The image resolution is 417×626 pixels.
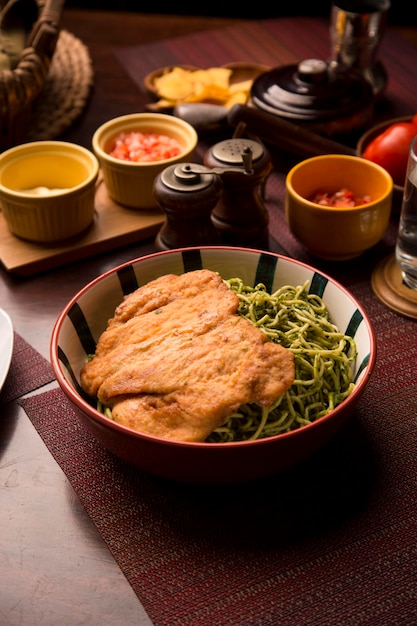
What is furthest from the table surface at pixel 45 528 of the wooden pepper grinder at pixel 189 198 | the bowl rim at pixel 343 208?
the bowl rim at pixel 343 208

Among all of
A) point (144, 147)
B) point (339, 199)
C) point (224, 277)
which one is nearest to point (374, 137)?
point (339, 199)

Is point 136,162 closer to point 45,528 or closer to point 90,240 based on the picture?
point 90,240

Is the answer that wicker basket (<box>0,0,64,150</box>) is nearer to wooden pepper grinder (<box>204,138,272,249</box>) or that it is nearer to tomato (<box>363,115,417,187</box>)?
wooden pepper grinder (<box>204,138,272,249</box>)

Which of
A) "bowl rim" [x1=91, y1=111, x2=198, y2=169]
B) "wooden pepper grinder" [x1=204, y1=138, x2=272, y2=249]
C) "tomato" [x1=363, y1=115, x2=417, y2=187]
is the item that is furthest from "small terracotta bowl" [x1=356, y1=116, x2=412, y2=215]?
"bowl rim" [x1=91, y1=111, x2=198, y2=169]

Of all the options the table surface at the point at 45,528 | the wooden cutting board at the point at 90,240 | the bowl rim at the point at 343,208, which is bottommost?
the table surface at the point at 45,528

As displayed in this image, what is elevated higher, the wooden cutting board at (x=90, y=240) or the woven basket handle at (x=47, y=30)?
the woven basket handle at (x=47, y=30)

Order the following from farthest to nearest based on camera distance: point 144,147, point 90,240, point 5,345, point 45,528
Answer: point 144,147 < point 90,240 < point 5,345 < point 45,528

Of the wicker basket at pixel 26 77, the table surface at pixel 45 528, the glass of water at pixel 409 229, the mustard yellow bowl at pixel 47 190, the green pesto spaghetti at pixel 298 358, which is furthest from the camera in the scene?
the wicker basket at pixel 26 77

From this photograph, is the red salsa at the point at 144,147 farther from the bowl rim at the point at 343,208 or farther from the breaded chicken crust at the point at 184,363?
the breaded chicken crust at the point at 184,363
